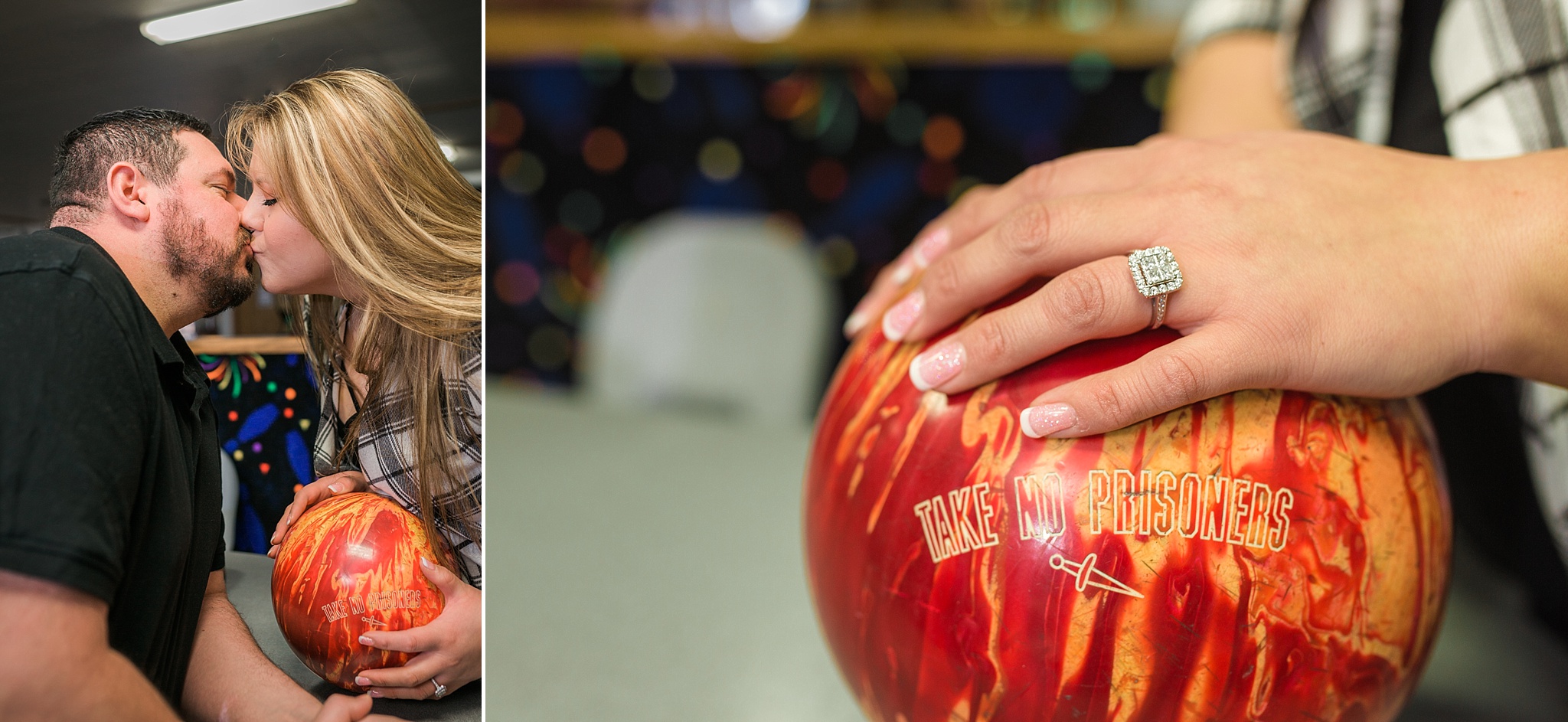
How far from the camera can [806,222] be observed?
2.30 metres

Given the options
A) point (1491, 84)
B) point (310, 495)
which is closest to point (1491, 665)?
point (1491, 84)

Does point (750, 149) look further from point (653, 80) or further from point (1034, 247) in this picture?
point (1034, 247)

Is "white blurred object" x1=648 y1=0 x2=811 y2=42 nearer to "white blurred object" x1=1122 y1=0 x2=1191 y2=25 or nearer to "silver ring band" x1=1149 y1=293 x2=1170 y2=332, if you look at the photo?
"white blurred object" x1=1122 y1=0 x2=1191 y2=25

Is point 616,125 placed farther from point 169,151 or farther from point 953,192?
point 169,151

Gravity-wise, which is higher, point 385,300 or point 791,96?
point 791,96

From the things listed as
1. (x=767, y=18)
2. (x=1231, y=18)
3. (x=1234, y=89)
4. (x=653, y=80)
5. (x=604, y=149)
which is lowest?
(x=1234, y=89)

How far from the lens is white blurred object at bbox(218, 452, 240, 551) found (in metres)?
0.29

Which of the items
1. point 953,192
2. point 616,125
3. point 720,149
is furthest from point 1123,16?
point 616,125

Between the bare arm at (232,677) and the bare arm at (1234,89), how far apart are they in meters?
0.98

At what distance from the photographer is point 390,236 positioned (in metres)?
0.32

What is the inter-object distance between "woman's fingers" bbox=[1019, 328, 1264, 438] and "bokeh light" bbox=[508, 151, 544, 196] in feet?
7.37

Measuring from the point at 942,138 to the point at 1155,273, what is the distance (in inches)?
72.1

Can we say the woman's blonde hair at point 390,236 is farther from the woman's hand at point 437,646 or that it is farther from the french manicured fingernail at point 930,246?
the french manicured fingernail at point 930,246

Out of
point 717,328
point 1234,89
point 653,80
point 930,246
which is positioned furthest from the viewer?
point 653,80
